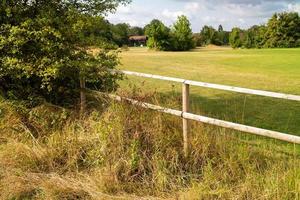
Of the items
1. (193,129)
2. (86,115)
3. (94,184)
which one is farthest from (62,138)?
(193,129)

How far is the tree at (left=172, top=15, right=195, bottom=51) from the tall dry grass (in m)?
80.9

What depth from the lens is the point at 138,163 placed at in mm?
5648

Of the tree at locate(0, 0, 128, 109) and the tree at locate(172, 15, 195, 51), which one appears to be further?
the tree at locate(172, 15, 195, 51)

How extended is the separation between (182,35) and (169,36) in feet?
18.0

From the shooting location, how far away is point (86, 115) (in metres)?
7.40

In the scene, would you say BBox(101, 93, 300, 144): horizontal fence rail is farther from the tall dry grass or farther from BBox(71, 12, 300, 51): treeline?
BBox(71, 12, 300, 51): treeline

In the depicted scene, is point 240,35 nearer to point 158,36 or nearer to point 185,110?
point 158,36

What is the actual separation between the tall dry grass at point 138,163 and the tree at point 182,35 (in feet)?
265

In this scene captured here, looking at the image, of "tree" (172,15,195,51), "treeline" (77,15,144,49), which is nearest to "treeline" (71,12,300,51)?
"tree" (172,15,195,51)

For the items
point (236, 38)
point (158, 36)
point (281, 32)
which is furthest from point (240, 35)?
point (158, 36)

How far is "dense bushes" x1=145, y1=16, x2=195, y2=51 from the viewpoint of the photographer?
274ft

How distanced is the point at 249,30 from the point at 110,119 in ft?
347

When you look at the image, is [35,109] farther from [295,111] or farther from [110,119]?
[295,111]

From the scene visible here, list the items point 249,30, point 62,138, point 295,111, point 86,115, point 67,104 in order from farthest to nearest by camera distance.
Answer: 1. point 249,30
2. point 295,111
3. point 67,104
4. point 86,115
5. point 62,138
